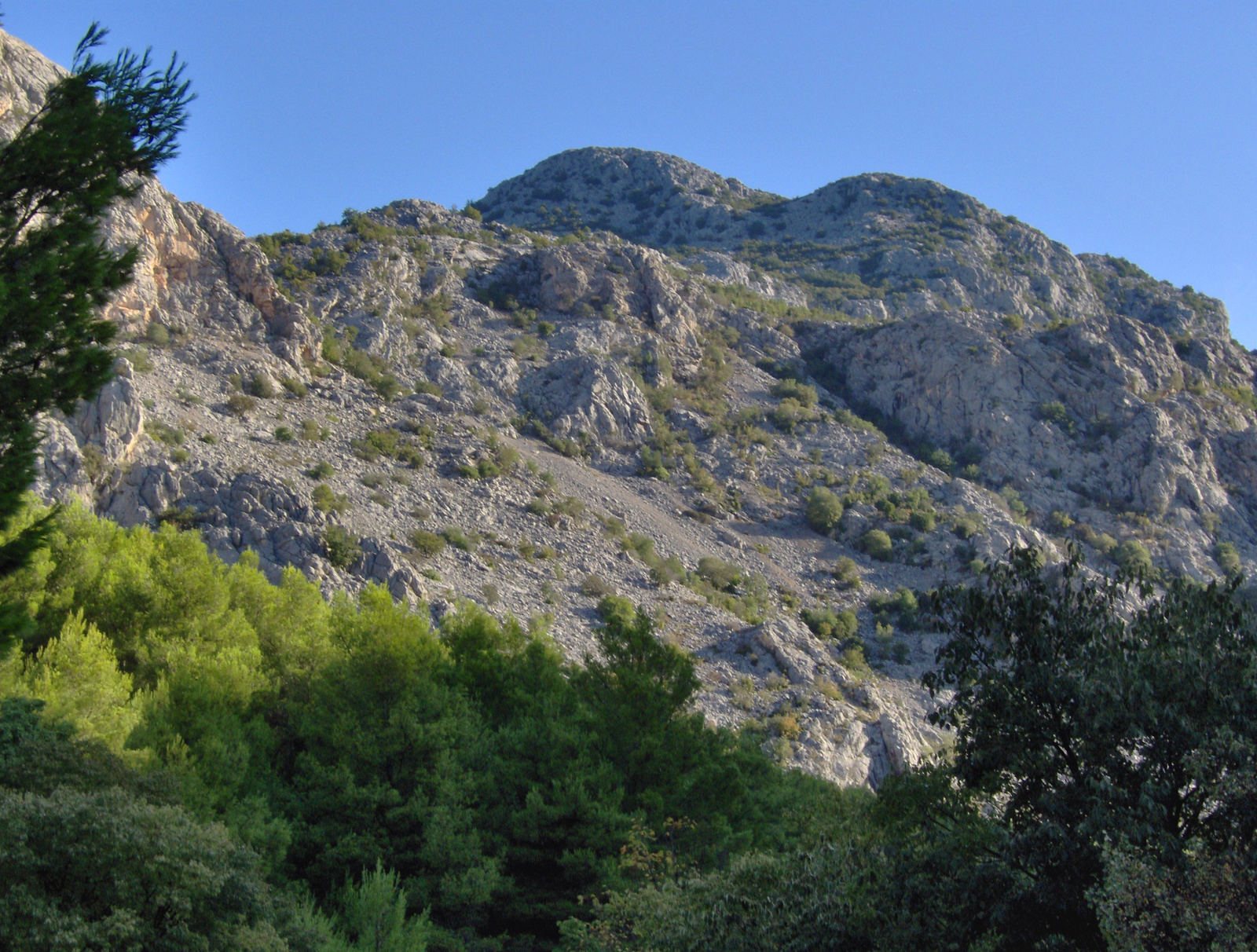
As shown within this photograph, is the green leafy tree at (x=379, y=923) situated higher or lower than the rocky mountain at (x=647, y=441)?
Answer: lower

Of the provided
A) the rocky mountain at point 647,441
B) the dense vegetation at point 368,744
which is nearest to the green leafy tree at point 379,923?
the dense vegetation at point 368,744

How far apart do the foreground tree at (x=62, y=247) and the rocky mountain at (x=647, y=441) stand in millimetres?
20362

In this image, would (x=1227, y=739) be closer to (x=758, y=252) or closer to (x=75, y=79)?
(x=75, y=79)

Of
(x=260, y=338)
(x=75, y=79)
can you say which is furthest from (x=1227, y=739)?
(x=260, y=338)

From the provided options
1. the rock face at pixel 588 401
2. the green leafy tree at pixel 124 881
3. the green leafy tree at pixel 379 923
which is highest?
the rock face at pixel 588 401

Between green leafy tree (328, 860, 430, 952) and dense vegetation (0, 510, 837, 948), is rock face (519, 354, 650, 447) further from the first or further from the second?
green leafy tree (328, 860, 430, 952)

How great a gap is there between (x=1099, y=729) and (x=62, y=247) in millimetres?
11049

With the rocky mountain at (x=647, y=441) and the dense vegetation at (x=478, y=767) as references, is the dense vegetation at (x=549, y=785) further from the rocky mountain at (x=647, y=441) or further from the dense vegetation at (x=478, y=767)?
the rocky mountain at (x=647, y=441)

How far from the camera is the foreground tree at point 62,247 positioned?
754cm

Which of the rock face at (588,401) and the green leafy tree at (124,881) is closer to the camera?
the green leafy tree at (124,881)

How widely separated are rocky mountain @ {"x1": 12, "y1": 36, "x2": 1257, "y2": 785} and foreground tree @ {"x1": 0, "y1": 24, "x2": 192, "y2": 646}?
2036 centimetres

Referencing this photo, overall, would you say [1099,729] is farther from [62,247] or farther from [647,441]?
[647,441]

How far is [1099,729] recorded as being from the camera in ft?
31.0

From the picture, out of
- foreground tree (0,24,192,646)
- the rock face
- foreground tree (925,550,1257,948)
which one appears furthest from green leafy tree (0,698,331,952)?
the rock face
